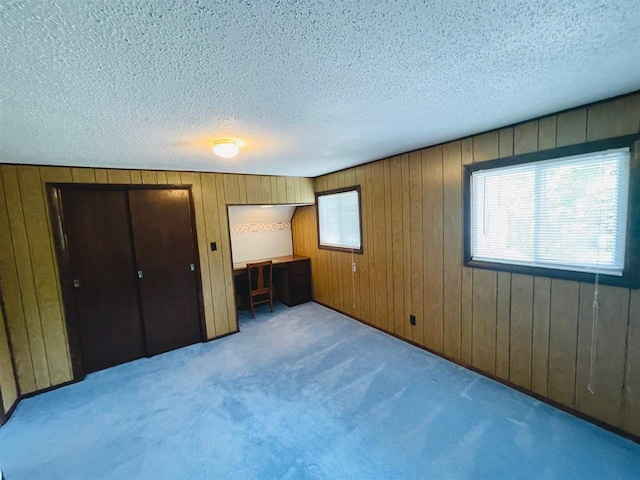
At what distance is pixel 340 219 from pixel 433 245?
165 centimetres

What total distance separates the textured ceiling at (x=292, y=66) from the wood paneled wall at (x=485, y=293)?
25 cm

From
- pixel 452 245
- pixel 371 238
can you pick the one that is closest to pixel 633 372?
pixel 452 245

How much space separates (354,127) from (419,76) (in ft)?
2.51

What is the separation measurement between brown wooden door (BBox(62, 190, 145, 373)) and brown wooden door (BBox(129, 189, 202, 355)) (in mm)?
112

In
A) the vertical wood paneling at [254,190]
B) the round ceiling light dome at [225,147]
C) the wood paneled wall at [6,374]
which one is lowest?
the wood paneled wall at [6,374]

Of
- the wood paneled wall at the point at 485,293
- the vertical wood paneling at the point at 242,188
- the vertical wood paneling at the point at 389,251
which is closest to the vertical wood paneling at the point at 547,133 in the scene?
Result: the wood paneled wall at the point at 485,293

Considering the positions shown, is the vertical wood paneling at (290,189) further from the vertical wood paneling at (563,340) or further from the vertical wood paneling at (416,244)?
the vertical wood paneling at (563,340)

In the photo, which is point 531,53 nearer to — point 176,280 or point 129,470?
point 129,470

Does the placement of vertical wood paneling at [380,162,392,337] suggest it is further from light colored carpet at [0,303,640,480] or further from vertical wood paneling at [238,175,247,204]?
vertical wood paneling at [238,175,247,204]

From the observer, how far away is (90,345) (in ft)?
9.78

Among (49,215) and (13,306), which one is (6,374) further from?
(49,215)

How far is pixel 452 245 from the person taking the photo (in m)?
2.68

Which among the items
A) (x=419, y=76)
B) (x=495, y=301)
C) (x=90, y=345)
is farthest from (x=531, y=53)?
(x=90, y=345)

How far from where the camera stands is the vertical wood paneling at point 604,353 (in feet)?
5.88
